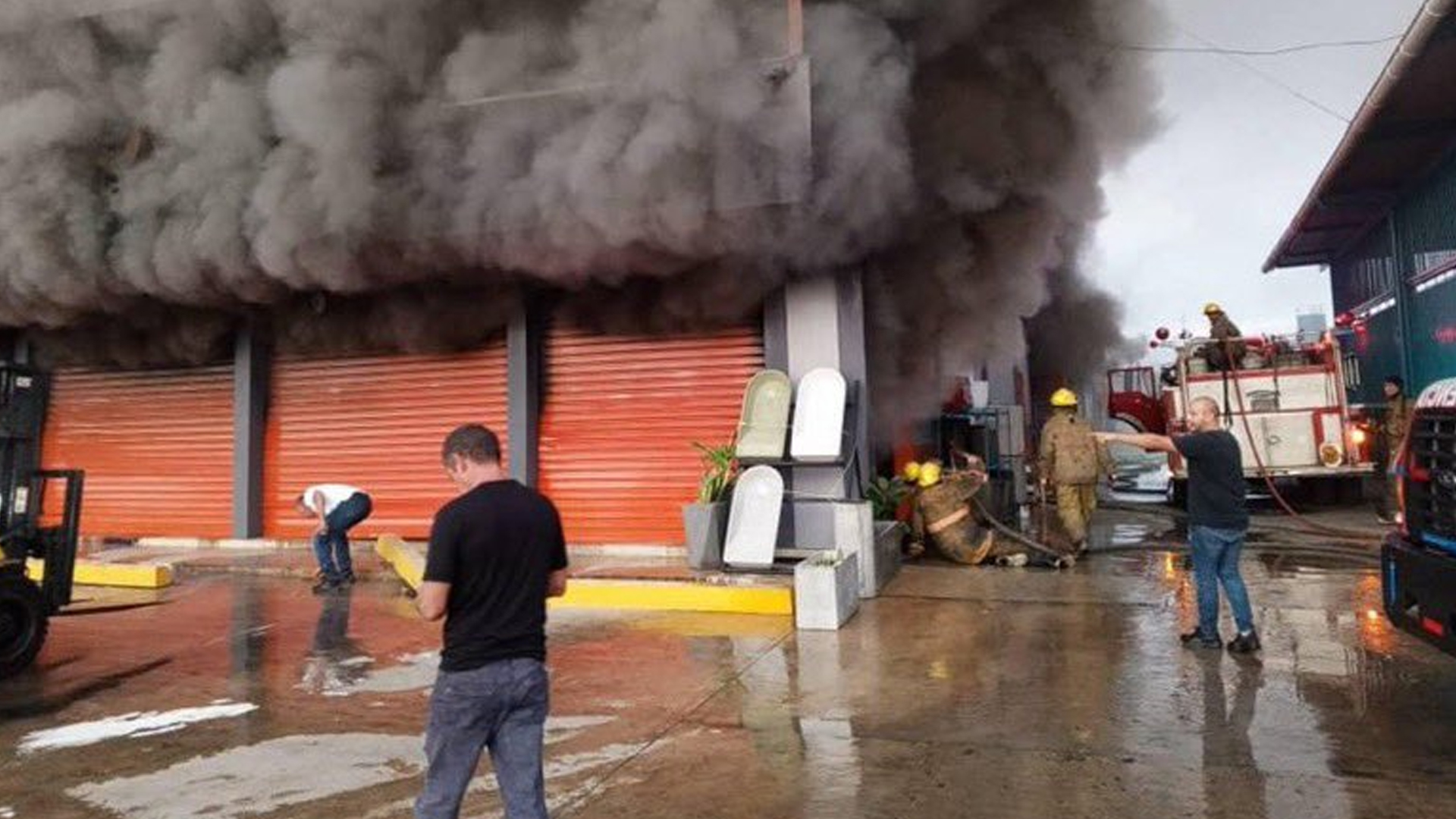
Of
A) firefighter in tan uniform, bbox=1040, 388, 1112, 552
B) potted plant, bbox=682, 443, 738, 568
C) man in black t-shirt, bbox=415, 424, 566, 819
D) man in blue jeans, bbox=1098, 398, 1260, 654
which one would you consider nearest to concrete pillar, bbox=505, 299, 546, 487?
potted plant, bbox=682, 443, 738, 568

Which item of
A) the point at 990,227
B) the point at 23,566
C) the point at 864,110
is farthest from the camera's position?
the point at 990,227

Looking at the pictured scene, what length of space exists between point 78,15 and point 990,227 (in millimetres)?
10012

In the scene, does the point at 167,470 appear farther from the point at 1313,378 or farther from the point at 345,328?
the point at 1313,378

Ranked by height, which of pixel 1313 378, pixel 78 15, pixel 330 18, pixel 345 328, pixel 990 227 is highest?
pixel 78 15

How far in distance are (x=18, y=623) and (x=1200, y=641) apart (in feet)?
21.6

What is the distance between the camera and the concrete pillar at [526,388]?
8.83 metres

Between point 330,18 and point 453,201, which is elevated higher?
point 330,18

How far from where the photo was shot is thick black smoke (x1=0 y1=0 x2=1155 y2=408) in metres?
7.39

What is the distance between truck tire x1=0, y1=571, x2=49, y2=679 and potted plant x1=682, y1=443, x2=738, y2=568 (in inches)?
164

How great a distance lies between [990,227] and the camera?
924cm

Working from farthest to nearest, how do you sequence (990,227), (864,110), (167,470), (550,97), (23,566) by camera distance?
(167,470), (990,227), (550,97), (864,110), (23,566)

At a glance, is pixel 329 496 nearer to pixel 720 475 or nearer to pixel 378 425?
pixel 378 425

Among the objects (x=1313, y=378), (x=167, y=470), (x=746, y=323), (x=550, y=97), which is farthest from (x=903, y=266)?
(x=167, y=470)

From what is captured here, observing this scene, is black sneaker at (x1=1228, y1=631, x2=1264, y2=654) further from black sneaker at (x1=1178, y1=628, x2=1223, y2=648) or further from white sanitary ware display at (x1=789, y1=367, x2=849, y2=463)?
white sanitary ware display at (x1=789, y1=367, x2=849, y2=463)
